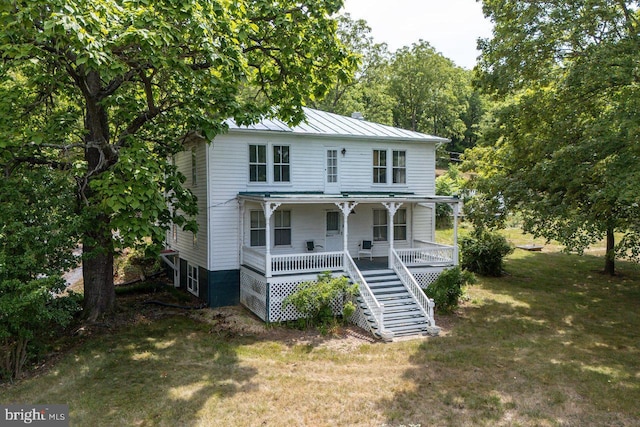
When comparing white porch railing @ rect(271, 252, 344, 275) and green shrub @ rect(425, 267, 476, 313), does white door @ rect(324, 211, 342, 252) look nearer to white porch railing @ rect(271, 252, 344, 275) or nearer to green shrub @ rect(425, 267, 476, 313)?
white porch railing @ rect(271, 252, 344, 275)

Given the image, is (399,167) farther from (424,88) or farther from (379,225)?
(424,88)

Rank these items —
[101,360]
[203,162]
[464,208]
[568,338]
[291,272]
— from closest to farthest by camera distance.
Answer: [101,360] → [568,338] → [291,272] → [203,162] → [464,208]

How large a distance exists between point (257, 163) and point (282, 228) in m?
2.55

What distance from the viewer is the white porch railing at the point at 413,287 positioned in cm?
1275

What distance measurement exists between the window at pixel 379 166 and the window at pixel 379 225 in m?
1.27

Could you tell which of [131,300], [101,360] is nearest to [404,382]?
[101,360]

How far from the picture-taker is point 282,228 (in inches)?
614

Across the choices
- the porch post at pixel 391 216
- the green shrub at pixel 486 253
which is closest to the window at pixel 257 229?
the porch post at pixel 391 216

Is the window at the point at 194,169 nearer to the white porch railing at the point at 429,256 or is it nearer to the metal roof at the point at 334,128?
the metal roof at the point at 334,128

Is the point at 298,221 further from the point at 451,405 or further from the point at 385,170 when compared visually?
the point at 451,405

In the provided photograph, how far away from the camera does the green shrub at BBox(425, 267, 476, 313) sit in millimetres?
14125

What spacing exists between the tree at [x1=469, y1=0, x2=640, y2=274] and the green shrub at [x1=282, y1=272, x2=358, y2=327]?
665 centimetres

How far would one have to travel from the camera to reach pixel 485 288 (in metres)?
17.8

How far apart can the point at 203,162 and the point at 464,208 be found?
33.8ft
